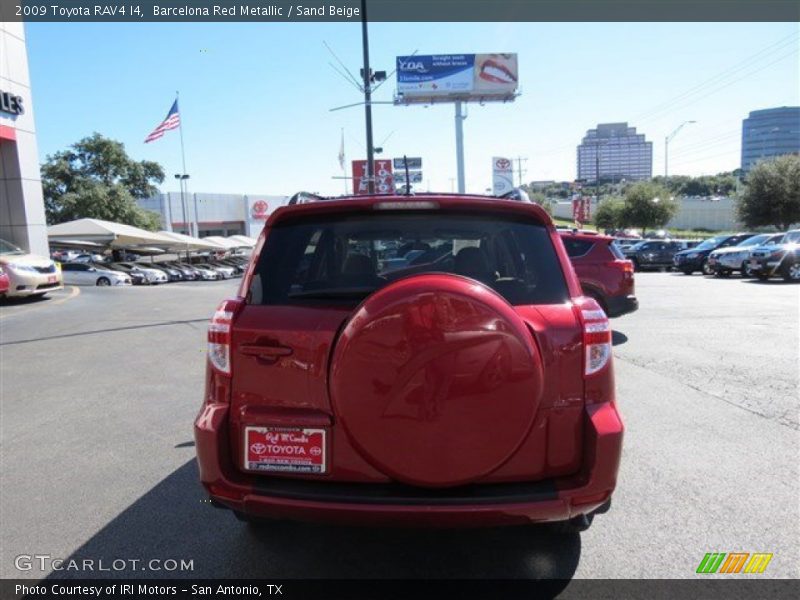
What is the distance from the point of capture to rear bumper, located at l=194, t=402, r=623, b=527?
2393 mm

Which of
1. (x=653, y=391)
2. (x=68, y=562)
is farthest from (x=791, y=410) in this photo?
(x=68, y=562)

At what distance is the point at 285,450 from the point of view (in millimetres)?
2539

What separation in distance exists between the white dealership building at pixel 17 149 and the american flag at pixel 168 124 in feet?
53.6

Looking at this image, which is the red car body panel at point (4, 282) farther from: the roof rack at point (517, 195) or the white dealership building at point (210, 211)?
the white dealership building at point (210, 211)

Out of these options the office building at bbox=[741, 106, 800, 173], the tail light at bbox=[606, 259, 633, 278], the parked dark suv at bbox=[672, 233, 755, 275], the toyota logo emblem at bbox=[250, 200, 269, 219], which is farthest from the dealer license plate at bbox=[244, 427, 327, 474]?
the office building at bbox=[741, 106, 800, 173]

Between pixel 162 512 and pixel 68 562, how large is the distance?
59 centimetres

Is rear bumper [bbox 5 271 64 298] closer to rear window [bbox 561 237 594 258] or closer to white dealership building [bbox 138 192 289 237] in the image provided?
rear window [bbox 561 237 594 258]

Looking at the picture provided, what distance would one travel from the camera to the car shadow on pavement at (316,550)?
9.79 ft

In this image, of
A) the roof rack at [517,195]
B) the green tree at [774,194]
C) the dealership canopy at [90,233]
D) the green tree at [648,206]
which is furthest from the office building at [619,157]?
the roof rack at [517,195]

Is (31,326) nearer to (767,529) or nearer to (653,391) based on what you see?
(653,391)

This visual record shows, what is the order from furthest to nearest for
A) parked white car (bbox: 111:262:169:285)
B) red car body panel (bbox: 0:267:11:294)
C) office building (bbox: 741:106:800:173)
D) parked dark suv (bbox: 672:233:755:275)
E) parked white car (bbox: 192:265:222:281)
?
1. office building (bbox: 741:106:800:173)
2. parked white car (bbox: 192:265:222:281)
3. parked white car (bbox: 111:262:169:285)
4. parked dark suv (bbox: 672:233:755:275)
5. red car body panel (bbox: 0:267:11:294)

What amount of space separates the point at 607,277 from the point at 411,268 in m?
8.25

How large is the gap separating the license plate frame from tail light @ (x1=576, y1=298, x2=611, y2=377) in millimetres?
1187

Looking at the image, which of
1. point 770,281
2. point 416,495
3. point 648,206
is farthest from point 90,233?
point 648,206
